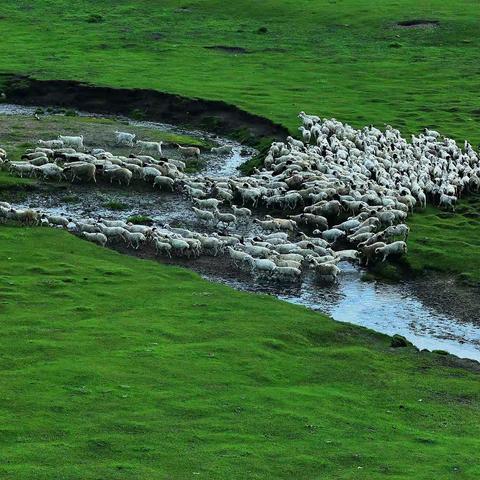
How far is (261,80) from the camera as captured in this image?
2340 inches

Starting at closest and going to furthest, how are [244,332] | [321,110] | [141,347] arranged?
[141,347] → [244,332] → [321,110]

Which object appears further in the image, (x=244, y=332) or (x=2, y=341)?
(x=244, y=332)

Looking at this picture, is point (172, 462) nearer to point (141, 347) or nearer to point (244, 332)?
point (141, 347)

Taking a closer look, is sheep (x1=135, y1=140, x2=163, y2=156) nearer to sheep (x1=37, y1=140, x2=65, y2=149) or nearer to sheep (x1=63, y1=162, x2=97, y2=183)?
sheep (x1=37, y1=140, x2=65, y2=149)

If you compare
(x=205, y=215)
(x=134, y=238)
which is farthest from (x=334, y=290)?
(x=205, y=215)

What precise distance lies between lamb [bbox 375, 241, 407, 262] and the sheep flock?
0.09 feet

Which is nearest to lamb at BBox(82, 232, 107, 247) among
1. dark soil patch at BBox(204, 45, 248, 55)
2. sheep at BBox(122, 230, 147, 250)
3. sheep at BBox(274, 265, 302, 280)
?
sheep at BBox(122, 230, 147, 250)

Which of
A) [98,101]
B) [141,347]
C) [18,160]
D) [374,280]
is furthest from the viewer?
[98,101]

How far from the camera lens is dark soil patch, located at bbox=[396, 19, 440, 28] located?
239ft

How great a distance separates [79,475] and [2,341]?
643cm

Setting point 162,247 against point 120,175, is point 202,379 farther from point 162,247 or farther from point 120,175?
point 120,175

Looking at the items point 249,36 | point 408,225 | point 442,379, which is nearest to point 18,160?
point 408,225

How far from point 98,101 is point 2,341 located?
110ft

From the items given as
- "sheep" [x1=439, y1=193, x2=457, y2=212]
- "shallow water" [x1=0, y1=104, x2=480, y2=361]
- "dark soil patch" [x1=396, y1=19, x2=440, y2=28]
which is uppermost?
"dark soil patch" [x1=396, y1=19, x2=440, y2=28]
